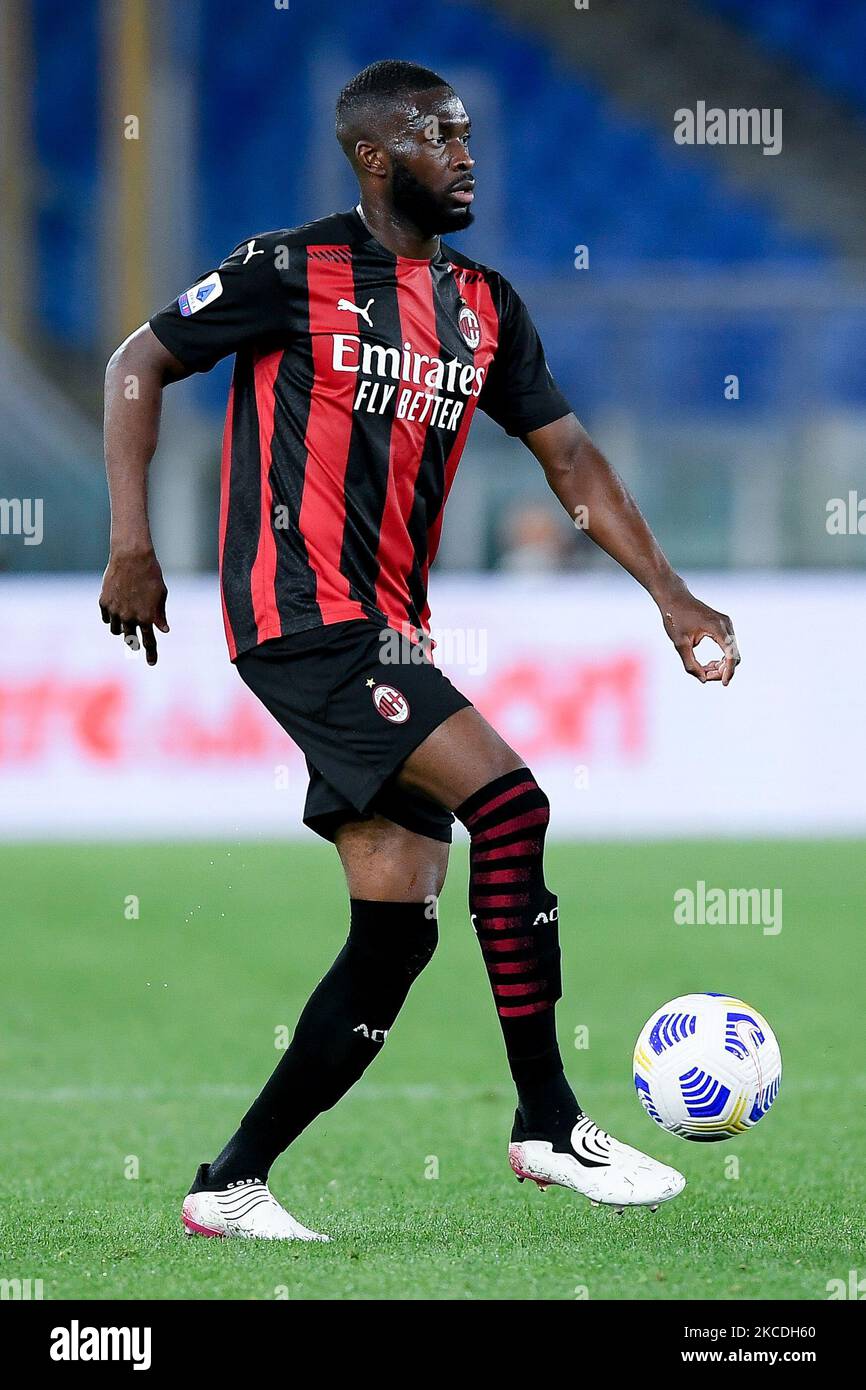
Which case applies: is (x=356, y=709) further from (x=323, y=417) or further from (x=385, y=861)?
(x=323, y=417)

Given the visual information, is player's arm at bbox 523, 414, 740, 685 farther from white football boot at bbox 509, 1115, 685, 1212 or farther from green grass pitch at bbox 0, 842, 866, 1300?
green grass pitch at bbox 0, 842, 866, 1300

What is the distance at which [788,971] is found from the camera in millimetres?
7207

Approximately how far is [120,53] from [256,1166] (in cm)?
1237

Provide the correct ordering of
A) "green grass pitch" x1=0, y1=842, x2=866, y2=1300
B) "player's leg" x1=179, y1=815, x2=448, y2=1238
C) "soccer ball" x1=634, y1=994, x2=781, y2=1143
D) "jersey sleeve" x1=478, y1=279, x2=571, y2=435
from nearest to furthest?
"green grass pitch" x1=0, y1=842, x2=866, y2=1300, "player's leg" x1=179, y1=815, x2=448, y2=1238, "soccer ball" x1=634, y1=994, x2=781, y2=1143, "jersey sleeve" x1=478, y1=279, x2=571, y2=435

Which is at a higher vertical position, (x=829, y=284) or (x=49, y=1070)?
(x=829, y=284)

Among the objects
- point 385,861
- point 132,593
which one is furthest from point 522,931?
point 132,593

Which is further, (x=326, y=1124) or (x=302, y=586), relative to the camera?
(x=326, y=1124)

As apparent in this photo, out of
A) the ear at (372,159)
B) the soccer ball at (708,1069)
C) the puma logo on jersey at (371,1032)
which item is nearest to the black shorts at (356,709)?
the puma logo on jersey at (371,1032)

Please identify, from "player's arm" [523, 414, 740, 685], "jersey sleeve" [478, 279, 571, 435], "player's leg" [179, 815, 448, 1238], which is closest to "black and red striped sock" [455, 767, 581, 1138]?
"player's leg" [179, 815, 448, 1238]

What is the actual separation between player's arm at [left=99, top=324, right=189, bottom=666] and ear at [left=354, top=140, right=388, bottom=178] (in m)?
0.54

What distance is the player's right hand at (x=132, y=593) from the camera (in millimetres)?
3568

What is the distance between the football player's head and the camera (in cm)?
380

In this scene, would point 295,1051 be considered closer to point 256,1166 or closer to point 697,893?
point 256,1166

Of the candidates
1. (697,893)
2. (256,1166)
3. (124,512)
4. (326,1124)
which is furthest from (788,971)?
(124,512)
